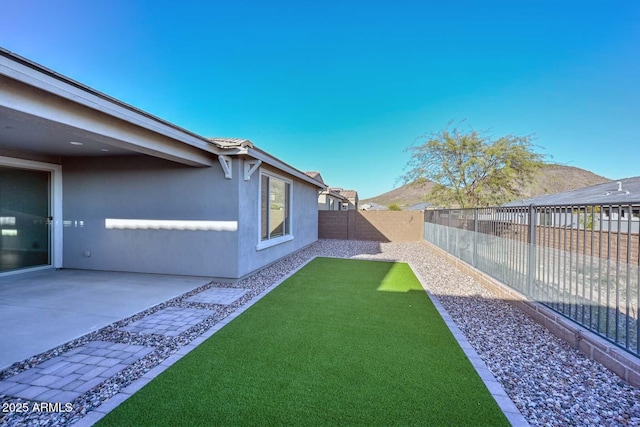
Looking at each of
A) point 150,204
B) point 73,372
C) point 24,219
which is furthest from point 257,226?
point 24,219

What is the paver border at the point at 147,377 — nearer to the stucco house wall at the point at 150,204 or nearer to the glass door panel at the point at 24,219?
the stucco house wall at the point at 150,204

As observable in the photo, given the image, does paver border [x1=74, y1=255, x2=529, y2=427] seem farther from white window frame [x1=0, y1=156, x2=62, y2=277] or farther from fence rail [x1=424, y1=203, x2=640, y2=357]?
white window frame [x1=0, y1=156, x2=62, y2=277]

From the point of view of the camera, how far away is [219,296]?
5617 mm

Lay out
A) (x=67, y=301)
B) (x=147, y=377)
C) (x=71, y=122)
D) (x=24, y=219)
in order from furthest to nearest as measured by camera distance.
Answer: (x=24, y=219), (x=67, y=301), (x=71, y=122), (x=147, y=377)

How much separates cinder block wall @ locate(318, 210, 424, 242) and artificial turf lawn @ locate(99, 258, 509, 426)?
12.1 m

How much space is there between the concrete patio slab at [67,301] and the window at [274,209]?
2184mm

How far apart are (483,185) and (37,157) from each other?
16198mm

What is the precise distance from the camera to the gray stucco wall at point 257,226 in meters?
6.73

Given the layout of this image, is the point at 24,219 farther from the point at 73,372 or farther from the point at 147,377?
the point at 147,377

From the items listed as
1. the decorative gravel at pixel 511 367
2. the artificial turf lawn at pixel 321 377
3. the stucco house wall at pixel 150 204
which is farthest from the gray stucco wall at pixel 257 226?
the artificial turf lawn at pixel 321 377

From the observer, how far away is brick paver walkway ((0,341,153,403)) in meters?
2.59

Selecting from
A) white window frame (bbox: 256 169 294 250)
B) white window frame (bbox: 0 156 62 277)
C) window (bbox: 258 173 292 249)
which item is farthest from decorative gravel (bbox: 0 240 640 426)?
white window frame (bbox: 0 156 62 277)

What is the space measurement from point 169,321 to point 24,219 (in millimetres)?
5790

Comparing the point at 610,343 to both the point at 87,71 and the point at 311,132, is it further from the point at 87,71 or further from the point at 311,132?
the point at 311,132
